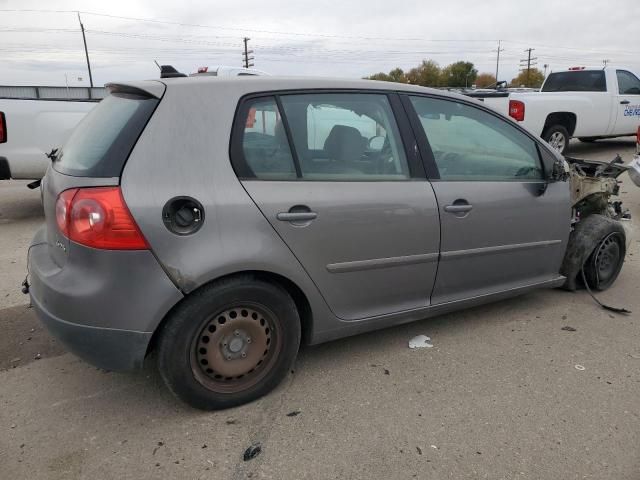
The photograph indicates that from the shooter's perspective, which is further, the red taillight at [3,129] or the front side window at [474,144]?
the red taillight at [3,129]

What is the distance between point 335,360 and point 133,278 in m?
1.40

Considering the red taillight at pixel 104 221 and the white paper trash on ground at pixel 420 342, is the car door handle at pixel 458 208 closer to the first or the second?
the white paper trash on ground at pixel 420 342

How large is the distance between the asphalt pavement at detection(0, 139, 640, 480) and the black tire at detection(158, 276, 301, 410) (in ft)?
0.42

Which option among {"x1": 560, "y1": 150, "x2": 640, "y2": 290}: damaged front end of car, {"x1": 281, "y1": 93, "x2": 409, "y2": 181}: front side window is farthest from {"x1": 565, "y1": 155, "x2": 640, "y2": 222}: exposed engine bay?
{"x1": 281, "y1": 93, "x2": 409, "y2": 181}: front side window

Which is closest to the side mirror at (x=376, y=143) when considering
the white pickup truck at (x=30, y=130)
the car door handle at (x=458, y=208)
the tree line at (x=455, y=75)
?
the car door handle at (x=458, y=208)

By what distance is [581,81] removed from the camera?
11320mm

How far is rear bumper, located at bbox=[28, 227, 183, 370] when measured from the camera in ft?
7.46

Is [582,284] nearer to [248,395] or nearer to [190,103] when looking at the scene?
[248,395]

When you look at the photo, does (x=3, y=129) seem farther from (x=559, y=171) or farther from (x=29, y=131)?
(x=559, y=171)

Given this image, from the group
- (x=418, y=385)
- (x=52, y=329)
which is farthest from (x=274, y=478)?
(x=52, y=329)

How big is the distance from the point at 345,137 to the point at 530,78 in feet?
311

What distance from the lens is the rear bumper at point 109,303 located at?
2.27 metres

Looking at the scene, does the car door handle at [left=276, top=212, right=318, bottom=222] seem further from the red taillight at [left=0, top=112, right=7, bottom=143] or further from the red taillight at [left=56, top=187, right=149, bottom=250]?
the red taillight at [left=0, top=112, right=7, bottom=143]

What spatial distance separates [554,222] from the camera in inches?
144
